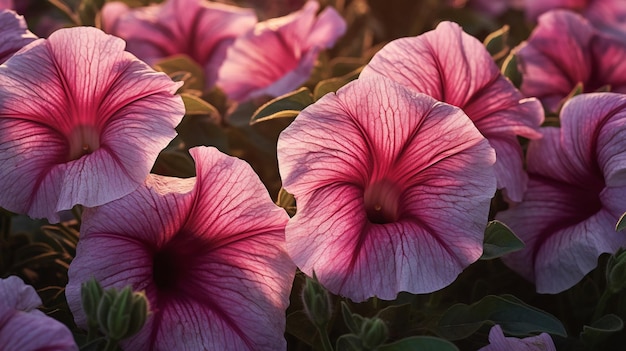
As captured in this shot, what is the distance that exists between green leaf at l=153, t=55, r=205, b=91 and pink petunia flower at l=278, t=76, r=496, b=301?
43 centimetres

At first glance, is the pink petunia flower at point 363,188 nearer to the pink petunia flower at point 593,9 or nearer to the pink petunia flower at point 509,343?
the pink petunia flower at point 509,343

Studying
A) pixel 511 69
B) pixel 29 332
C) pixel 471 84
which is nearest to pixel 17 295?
pixel 29 332

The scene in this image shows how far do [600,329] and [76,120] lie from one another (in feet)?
2.14

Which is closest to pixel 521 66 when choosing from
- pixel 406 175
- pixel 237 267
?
pixel 406 175

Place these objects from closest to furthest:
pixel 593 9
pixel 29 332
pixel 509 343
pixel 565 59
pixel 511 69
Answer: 1. pixel 29 332
2. pixel 509 343
3. pixel 511 69
4. pixel 565 59
5. pixel 593 9

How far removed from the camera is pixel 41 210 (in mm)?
903

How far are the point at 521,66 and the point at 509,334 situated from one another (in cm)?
52

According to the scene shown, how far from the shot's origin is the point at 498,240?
94 cm

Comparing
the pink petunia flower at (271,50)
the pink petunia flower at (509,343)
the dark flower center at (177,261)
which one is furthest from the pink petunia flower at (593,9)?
the dark flower center at (177,261)

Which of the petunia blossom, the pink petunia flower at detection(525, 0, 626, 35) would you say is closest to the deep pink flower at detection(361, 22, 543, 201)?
the petunia blossom

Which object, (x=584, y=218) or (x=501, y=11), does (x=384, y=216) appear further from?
(x=501, y=11)

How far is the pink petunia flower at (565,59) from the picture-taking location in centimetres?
134

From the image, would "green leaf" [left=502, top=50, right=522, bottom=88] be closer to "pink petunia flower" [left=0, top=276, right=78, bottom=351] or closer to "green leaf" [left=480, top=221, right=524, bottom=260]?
"green leaf" [left=480, top=221, right=524, bottom=260]

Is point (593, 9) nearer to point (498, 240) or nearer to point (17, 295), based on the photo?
point (498, 240)
